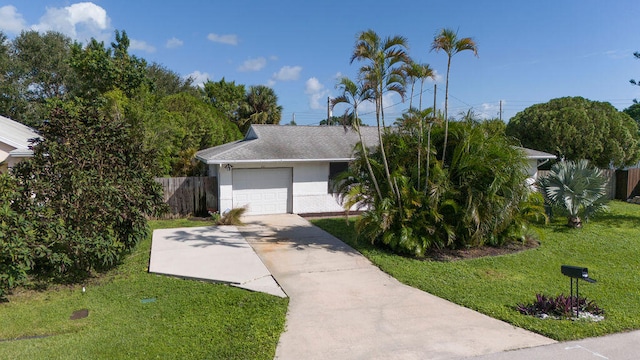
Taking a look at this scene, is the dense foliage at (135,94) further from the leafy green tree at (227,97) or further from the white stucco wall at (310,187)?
the white stucco wall at (310,187)

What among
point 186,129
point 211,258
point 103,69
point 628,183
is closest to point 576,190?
point 628,183

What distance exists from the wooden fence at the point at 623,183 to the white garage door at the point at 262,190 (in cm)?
1230

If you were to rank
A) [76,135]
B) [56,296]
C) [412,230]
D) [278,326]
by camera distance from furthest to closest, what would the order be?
[412,230]
[76,135]
[56,296]
[278,326]

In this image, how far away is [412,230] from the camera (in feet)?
31.4

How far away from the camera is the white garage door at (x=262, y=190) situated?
48.5 ft

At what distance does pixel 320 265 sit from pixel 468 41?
5.96 metres

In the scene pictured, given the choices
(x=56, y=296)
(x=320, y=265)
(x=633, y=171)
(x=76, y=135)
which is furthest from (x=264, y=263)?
(x=633, y=171)

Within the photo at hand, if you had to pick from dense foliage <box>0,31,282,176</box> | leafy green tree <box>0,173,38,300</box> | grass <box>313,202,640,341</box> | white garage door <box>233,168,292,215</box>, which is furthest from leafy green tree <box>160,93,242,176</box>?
leafy green tree <box>0,173,38,300</box>

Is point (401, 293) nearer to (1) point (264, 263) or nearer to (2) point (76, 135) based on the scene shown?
(1) point (264, 263)

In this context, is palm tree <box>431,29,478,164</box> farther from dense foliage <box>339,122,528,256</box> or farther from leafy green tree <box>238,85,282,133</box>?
leafy green tree <box>238,85,282,133</box>

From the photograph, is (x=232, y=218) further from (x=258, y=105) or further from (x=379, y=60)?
(x=258, y=105)

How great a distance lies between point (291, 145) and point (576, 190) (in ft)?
32.0

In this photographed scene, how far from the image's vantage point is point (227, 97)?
38500 mm

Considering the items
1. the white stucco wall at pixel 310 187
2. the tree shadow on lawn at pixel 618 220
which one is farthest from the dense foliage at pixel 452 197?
the tree shadow on lawn at pixel 618 220
